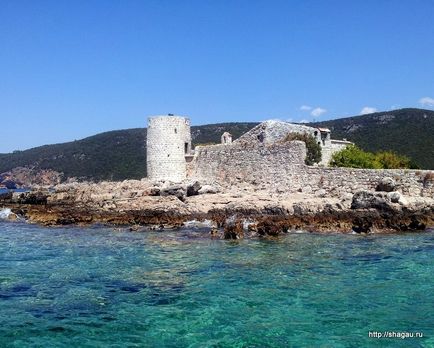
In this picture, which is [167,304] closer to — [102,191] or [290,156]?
[290,156]

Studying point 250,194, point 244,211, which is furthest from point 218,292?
point 250,194

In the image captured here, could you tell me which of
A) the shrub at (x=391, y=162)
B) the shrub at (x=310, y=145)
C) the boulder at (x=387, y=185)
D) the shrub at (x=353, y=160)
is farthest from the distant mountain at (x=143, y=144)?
the boulder at (x=387, y=185)

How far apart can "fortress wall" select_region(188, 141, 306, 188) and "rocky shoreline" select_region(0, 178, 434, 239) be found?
0.95 metres

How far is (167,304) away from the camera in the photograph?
29.9 ft

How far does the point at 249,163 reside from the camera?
88.2ft

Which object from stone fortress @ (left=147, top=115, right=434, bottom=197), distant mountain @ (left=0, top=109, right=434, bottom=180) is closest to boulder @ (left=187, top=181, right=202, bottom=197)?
stone fortress @ (left=147, top=115, right=434, bottom=197)

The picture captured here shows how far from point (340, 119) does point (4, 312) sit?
7165 centimetres

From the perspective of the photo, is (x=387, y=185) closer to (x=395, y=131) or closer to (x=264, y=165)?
(x=264, y=165)

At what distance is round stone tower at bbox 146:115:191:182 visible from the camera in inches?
1160

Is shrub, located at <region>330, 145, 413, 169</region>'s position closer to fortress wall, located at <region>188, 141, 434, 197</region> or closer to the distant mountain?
fortress wall, located at <region>188, 141, 434, 197</region>

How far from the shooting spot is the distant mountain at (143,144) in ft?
180

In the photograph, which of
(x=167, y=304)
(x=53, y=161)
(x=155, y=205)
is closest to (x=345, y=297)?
(x=167, y=304)

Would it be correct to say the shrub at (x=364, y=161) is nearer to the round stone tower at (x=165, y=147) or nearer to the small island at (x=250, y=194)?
the small island at (x=250, y=194)

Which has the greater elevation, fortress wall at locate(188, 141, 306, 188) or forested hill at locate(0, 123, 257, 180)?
forested hill at locate(0, 123, 257, 180)
